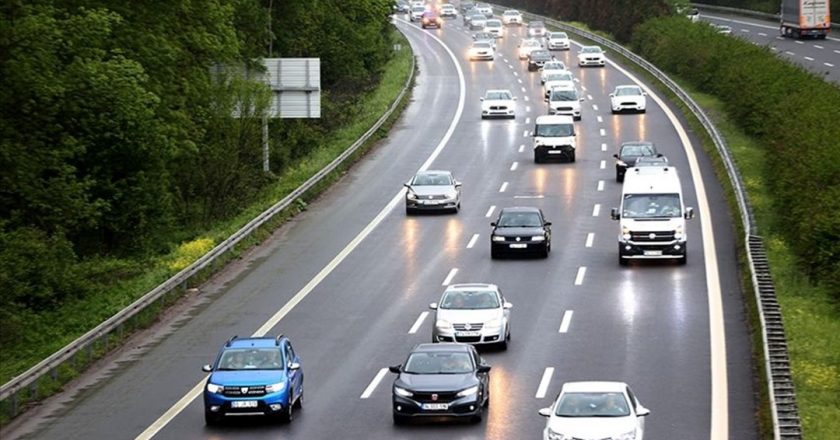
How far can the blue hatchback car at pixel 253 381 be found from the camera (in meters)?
28.1

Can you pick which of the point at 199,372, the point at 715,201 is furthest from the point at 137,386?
the point at 715,201

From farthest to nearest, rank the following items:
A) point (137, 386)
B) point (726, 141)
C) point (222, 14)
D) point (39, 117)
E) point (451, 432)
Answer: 1. point (726, 141)
2. point (222, 14)
3. point (39, 117)
4. point (137, 386)
5. point (451, 432)

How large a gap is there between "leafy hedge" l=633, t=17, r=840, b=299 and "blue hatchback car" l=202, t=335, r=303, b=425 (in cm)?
1451

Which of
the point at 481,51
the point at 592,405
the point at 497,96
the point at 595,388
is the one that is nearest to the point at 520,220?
the point at 595,388

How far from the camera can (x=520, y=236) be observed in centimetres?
4578

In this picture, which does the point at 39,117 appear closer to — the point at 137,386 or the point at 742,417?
the point at 137,386

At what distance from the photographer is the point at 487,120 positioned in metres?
81.8

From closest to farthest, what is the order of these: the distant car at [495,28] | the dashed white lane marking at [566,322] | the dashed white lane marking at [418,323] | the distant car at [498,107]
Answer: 1. the dashed white lane marking at [566,322]
2. the dashed white lane marking at [418,323]
3. the distant car at [498,107]
4. the distant car at [495,28]

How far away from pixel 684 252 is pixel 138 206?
1861 centimetres

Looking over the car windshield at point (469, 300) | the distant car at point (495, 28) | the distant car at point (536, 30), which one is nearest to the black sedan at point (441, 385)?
the car windshield at point (469, 300)

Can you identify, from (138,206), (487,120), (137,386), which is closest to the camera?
(137,386)

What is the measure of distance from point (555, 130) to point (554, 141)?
3.00 feet

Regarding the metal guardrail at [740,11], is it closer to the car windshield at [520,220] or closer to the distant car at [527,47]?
the distant car at [527,47]

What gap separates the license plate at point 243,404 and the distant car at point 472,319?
709 centimetres
